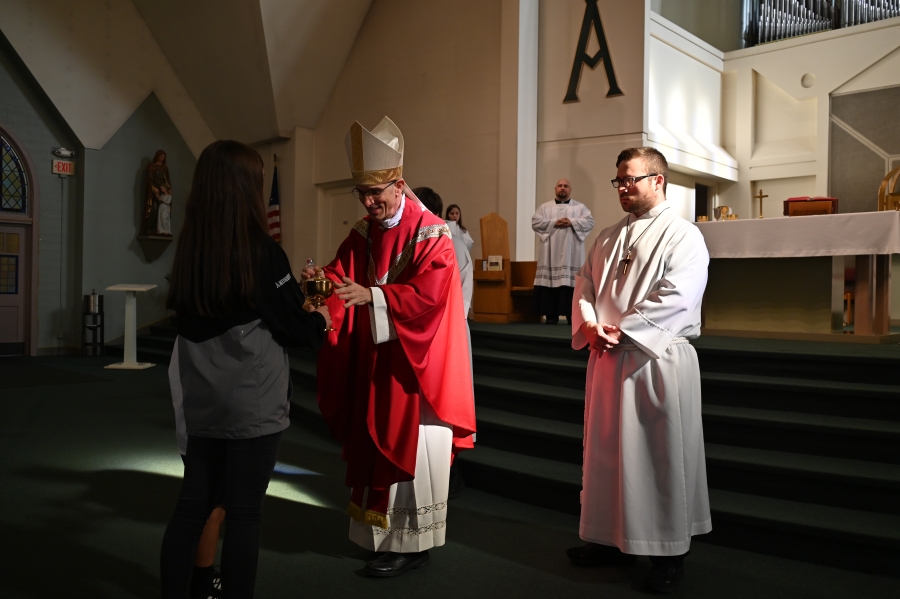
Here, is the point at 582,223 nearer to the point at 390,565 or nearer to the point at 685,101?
the point at 685,101

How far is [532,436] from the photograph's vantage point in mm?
4195

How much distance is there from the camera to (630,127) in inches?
314

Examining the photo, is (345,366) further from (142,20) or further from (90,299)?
(142,20)

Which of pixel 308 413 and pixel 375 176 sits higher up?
pixel 375 176

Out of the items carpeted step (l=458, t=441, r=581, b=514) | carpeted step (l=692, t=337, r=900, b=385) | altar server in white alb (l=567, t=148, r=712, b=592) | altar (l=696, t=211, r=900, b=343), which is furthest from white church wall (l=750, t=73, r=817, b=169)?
altar server in white alb (l=567, t=148, r=712, b=592)

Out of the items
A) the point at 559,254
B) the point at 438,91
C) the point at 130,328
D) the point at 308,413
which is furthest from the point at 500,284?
the point at 130,328

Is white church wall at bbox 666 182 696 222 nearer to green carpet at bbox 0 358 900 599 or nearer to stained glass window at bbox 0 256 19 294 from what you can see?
green carpet at bbox 0 358 900 599

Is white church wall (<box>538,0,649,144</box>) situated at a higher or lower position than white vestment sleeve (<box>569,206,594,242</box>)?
higher

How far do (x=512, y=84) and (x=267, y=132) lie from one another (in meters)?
4.44

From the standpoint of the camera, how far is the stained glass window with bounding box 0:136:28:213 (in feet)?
31.5

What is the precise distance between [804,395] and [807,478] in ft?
2.17

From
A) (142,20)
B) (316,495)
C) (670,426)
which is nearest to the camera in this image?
(670,426)

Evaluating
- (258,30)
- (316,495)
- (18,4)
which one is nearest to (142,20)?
(18,4)

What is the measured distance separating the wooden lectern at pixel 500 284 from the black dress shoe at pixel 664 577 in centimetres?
472
